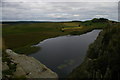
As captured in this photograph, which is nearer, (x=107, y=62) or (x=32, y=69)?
(x=107, y=62)

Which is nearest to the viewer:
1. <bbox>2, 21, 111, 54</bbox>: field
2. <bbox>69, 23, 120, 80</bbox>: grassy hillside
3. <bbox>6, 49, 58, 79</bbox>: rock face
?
<bbox>69, 23, 120, 80</bbox>: grassy hillside

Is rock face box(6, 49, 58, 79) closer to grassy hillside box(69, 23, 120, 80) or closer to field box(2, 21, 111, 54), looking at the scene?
grassy hillside box(69, 23, 120, 80)

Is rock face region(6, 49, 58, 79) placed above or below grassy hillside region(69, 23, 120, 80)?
below

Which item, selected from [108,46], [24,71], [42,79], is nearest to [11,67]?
[24,71]

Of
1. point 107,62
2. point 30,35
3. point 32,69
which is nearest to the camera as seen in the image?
point 107,62

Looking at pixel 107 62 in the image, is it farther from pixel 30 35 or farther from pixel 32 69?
pixel 30 35

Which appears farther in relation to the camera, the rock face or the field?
the field

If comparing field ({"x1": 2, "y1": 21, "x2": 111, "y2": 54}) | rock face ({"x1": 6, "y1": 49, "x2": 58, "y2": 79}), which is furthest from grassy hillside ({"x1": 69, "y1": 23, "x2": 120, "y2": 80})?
field ({"x1": 2, "y1": 21, "x2": 111, "y2": 54})

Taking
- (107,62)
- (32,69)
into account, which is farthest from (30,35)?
(107,62)

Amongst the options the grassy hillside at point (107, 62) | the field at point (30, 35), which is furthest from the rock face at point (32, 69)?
the field at point (30, 35)

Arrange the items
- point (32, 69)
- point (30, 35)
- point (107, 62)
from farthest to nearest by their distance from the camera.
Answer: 1. point (30, 35)
2. point (32, 69)
3. point (107, 62)

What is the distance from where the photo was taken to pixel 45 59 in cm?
3619

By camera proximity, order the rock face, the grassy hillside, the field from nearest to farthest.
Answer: the grassy hillside
the rock face
the field

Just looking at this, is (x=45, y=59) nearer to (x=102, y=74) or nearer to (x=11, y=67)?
(x=11, y=67)
